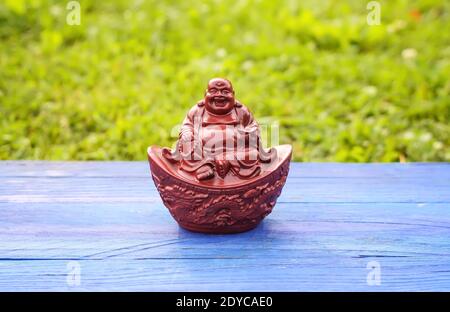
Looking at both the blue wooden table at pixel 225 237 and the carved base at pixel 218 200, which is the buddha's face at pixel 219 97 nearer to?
the carved base at pixel 218 200

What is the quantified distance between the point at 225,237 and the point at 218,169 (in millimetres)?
287

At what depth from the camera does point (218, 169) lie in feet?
8.37

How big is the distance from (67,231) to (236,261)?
0.67 metres

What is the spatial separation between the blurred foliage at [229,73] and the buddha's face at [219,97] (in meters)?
1.65

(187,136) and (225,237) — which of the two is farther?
(225,237)

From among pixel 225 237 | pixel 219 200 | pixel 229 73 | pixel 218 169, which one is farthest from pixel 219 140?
pixel 229 73

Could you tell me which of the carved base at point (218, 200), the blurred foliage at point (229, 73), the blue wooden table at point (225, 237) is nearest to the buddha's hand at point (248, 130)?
the carved base at point (218, 200)

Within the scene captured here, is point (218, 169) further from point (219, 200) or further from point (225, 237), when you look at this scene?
point (225, 237)

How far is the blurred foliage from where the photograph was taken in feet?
14.3

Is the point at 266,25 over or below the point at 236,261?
over

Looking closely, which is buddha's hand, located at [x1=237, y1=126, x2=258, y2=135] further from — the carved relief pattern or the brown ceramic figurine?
the carved relief pattern
